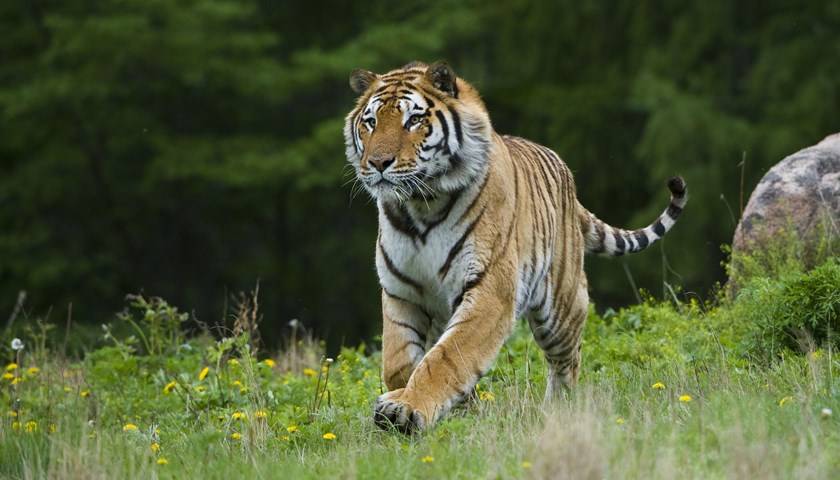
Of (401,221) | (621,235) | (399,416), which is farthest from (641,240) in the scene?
(399,416)

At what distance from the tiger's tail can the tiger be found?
104 cm

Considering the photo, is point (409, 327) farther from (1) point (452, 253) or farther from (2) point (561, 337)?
(2) point (561, 337)

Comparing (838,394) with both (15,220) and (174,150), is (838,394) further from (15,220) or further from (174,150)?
(15,220)

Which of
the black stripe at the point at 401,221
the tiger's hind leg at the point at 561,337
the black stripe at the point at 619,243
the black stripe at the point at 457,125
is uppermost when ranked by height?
the black stripe at the point at 457,125

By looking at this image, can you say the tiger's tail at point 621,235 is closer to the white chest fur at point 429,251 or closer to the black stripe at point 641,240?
the black stripe at point 641,240

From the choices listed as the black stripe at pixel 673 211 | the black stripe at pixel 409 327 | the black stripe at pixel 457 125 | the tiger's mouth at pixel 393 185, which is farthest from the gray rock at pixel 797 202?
the tiger's mouth at pixel 393 185

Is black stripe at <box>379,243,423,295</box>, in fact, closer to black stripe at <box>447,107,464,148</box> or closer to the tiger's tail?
black stripe at <box>447,107,464,148</box>

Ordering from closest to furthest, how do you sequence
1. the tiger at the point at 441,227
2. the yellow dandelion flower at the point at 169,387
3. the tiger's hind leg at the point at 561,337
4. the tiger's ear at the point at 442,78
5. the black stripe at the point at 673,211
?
the tiger at the point at 441,227, the tiger's ear at the point at 442,78, the tiger's hind leg at the point at 561,337, the yellow dandelion flower at the point at 169,387, the black stripe at the point at 673,211

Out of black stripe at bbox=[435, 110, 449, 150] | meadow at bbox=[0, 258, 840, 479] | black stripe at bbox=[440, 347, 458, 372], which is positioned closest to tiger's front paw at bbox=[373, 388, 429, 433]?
meadow at bbox=[0, 258, 840, 479]

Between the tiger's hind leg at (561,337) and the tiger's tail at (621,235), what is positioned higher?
the tiger's tail at (621,235)

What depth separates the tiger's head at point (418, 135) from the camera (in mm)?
6129

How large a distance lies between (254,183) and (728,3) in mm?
7702

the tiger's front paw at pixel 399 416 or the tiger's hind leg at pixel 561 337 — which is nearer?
the tiger's front paw at pixel 399 416

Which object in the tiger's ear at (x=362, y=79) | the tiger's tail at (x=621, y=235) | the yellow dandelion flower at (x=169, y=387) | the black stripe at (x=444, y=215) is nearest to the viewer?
the black stripe at (x=444, y=215)
